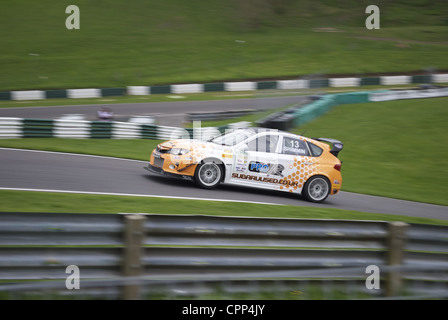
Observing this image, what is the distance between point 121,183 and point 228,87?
65.3ft

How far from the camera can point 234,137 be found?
37.5 ft

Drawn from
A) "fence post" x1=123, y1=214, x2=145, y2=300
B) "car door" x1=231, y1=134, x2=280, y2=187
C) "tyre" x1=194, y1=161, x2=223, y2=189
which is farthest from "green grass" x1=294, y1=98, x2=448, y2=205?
"fence post" x1=123, y1=214, x2=145, y2=300

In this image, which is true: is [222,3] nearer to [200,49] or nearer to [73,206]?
[200,49]

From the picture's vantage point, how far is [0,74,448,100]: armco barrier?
1029 inches

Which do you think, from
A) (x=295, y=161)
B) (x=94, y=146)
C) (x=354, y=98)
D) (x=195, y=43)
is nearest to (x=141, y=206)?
(x=295, y=161)

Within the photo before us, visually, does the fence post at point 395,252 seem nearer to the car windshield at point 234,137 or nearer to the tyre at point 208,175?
the tyre at point 208,175

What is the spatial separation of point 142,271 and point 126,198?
4.77 metres

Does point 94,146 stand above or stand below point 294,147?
below

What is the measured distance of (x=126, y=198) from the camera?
32.3ft

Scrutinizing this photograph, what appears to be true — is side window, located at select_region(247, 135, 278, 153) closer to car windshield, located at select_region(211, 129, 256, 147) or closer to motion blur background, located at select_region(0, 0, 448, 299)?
car windshield, located at select_region(211, 129, 256, 147)

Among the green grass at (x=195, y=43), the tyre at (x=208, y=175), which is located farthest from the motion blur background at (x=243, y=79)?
the tyre at (x=208, y=175)

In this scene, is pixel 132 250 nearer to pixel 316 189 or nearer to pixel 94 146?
pixel 316 189

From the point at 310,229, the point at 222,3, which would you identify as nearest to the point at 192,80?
the point at 222,3
